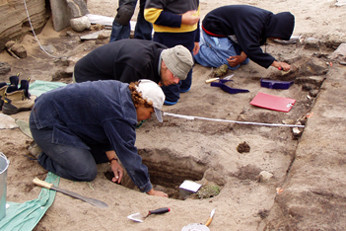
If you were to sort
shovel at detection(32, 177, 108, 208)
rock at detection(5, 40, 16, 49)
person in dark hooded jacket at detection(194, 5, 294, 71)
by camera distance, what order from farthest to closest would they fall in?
rock at detection(5, 40, 16, 49) < person in dark hooded jacket at detection(194, 5, 294, 71) < shovel at detection(32, 177, 108, 208)

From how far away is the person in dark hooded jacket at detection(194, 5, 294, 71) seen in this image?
4.82m

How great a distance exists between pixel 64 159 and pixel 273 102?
2746 mm

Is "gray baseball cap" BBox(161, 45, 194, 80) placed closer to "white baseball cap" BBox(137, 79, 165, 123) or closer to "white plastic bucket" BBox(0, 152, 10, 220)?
"white baseball cap" BBox(137, 79, 165, 123)

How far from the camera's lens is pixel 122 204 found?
298 centimetres

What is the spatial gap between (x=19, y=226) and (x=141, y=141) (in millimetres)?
1624

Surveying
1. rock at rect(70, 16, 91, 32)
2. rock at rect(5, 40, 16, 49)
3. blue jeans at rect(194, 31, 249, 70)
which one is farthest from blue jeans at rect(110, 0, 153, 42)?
rock at rect(5, 40, 16, 49)

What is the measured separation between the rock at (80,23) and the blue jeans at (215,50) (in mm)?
3050

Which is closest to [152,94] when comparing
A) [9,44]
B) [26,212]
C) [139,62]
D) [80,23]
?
[139,62]

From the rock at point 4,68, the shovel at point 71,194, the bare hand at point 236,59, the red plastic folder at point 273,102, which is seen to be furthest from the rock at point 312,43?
the rock at point 4,68

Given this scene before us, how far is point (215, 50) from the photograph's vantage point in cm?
546

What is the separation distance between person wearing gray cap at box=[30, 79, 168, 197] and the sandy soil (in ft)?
0.67

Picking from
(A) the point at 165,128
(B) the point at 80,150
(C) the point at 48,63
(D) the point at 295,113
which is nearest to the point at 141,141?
(A) the point at 165,128

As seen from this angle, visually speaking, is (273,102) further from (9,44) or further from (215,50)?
(9,44)

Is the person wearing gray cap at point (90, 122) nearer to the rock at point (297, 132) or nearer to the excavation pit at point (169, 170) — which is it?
the excavation pit at point (169, 170)
